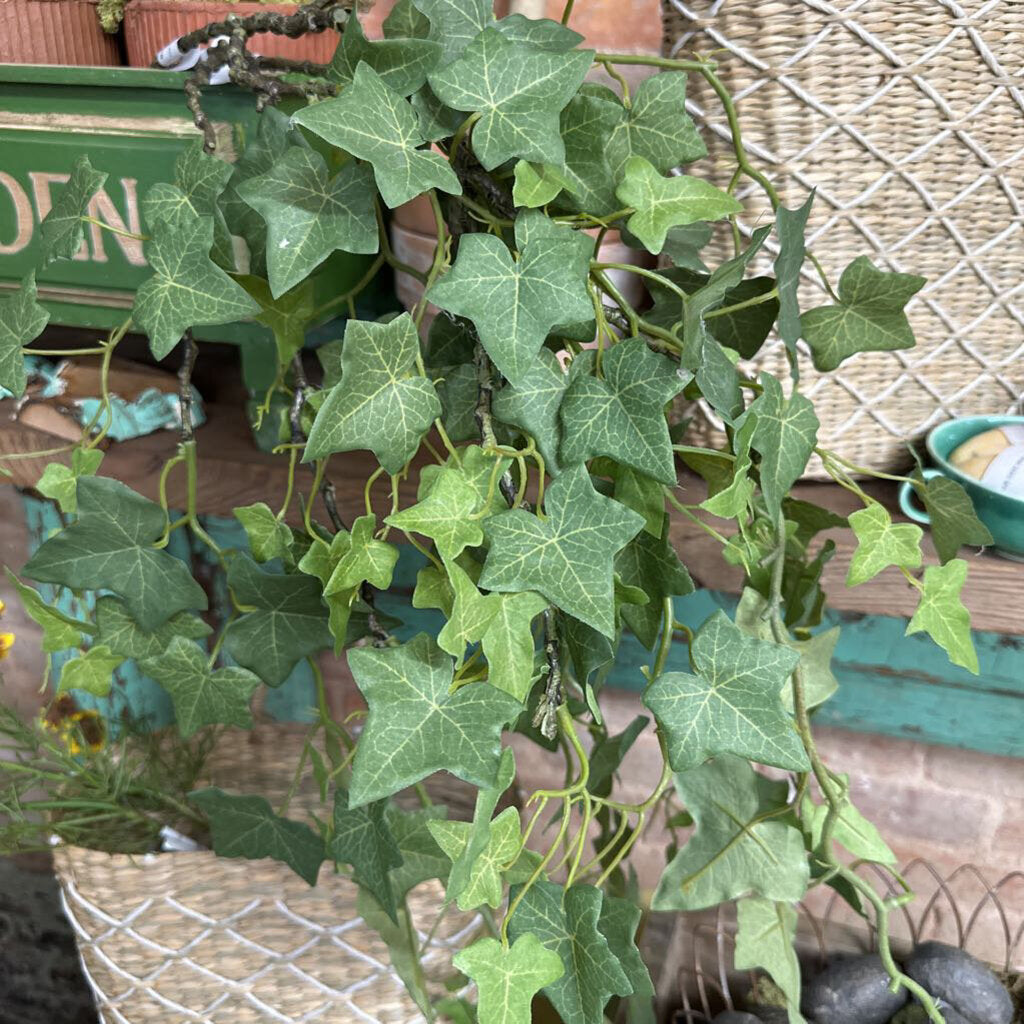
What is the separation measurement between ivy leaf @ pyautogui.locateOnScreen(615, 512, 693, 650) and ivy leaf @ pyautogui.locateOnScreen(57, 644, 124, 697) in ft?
1.04

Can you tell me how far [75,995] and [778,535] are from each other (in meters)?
1.31

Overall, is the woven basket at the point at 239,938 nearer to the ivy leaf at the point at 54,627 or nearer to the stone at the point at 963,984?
the ivy leaf at the point at 54,627

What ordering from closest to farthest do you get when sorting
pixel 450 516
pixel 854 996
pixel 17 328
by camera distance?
pixel 450 516 → pixel 17 328 → pixel 854 996

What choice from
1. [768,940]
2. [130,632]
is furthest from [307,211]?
[768,940]

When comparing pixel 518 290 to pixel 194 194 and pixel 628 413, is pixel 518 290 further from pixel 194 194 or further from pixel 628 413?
pixel 194 194

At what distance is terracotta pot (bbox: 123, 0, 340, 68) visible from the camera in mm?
903

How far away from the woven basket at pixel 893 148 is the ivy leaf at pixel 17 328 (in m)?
0.46

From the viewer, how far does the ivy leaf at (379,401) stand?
1.47ft

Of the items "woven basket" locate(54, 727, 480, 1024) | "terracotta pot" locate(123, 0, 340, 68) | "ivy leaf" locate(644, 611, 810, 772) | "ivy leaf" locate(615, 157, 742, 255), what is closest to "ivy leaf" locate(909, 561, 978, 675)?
"ivy leaf" locate(644, 611, 810, 772)

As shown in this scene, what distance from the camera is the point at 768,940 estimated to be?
2.06 feet

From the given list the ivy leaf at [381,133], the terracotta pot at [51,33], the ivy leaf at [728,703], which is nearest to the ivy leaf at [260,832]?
the ivy leaf at [728,703]

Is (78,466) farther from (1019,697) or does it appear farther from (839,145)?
(1019,697)

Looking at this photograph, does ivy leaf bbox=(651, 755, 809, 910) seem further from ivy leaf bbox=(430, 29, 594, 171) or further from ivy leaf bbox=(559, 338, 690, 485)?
ivy leaf bbox=(430, 29, 594, 171)

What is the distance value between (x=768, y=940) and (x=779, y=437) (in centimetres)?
33
